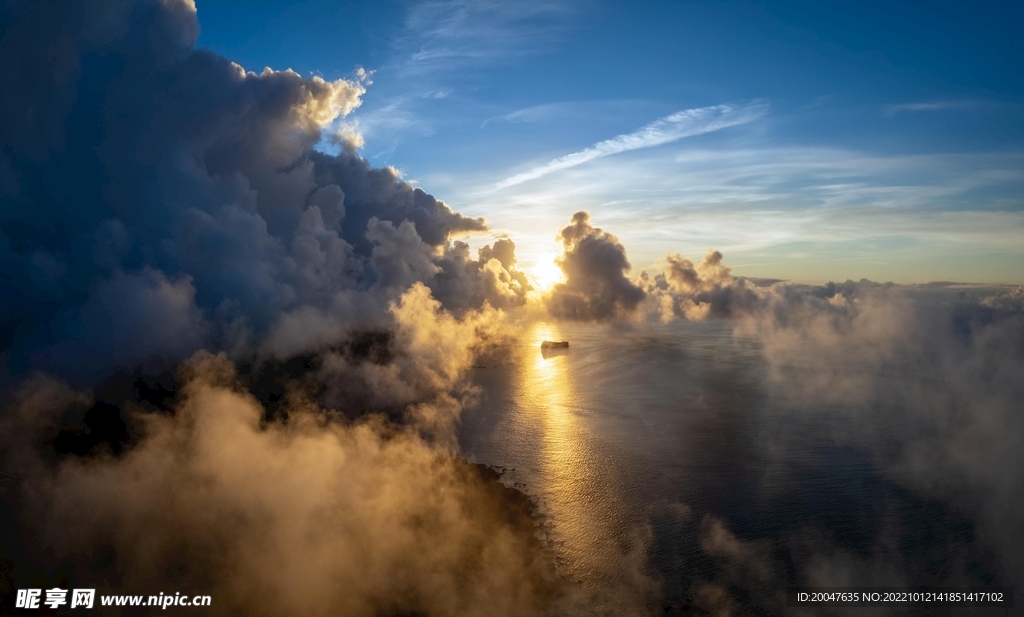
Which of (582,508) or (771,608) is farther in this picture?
(582,508)

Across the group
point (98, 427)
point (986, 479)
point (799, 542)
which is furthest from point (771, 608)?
point (98, 427)

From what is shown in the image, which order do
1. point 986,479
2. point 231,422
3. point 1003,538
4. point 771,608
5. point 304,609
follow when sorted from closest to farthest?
1. point 304,609
2. point 771,608
3. point 1003,538
4. point 986,479
5. point 231,422

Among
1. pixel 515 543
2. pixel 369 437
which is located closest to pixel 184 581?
pixel 515 543

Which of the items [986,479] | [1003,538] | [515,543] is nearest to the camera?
[515,543]

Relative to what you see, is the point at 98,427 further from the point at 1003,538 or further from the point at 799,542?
the point at 1003,538

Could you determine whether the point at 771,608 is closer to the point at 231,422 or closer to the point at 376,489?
the point at 376,489

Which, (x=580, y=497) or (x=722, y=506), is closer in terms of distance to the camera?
(x=722, y=506)

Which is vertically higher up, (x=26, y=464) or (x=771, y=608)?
(x=26, y=464)
